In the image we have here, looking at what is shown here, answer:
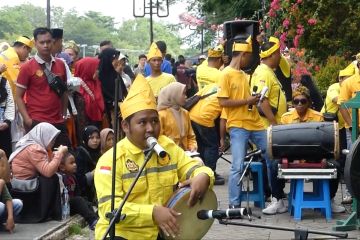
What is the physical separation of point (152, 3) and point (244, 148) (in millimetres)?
19079

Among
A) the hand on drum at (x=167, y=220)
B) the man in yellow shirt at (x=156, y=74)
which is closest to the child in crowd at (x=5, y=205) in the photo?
the hand on drum at (x=167, y=220)

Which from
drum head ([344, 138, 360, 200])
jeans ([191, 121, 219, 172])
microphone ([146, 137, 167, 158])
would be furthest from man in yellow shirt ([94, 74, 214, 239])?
jeans ([191, 121, 219, 172])

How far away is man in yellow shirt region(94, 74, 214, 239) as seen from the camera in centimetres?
537

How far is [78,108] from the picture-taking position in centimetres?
1273

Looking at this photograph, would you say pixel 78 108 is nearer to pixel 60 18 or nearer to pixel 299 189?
pixel 299 189

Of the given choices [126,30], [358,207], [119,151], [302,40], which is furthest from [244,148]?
[126,30]

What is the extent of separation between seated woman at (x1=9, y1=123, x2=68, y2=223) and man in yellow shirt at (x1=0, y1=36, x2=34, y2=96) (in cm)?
176

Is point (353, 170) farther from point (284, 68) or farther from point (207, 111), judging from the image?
point (207, 111)

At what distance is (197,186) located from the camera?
211 inches

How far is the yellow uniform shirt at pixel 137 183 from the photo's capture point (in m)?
5.36

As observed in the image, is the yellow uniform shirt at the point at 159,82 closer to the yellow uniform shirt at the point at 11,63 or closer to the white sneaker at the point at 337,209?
the yellow uniform shirt at the point at 11,63

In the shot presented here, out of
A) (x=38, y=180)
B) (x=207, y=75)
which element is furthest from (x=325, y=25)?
(x=38, y=180)

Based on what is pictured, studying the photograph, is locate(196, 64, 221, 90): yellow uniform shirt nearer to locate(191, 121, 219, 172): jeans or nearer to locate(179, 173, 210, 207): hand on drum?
locate(191, 121, 219, 172): jeans

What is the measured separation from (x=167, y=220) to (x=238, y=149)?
5.34 m
